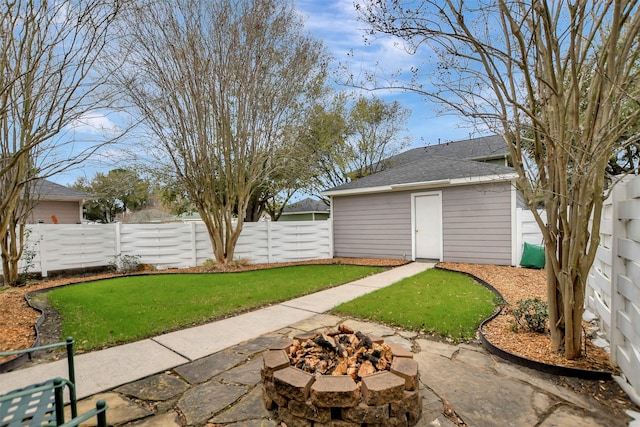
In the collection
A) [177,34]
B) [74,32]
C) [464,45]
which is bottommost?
[464,45]

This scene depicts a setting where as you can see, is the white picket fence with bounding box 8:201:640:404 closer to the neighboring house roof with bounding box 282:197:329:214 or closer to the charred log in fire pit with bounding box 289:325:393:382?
the charred log in fire pit with bounding box 289:325:393:382

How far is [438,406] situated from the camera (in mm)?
2160

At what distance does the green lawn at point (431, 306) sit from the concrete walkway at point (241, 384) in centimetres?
32

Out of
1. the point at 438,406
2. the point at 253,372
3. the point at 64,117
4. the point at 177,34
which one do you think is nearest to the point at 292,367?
the point at 253,372

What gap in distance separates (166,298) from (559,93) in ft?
19.2

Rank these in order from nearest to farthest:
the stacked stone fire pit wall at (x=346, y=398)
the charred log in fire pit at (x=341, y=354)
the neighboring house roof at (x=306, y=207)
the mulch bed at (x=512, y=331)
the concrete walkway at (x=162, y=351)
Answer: the stacked stone fire pit wall at (x=346, y=398) → the charred log in fire pit at (x=341, y=354) → the mulch bed at (x=512, y=331) → the concrete walkway at (x=162, y=351) → the neighboring house roof at (x=306, y=207)

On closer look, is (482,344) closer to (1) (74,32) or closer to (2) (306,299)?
(2) (306,299)

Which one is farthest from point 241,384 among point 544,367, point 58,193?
point 58,193

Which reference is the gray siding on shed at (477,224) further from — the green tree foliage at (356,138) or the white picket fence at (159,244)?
the green tree foliage at (356,138)

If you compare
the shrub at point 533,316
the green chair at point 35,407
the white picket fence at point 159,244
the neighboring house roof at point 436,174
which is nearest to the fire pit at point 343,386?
the green chair at point 35,407

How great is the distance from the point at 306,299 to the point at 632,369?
3854mm

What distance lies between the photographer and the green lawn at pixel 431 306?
3.68 metres

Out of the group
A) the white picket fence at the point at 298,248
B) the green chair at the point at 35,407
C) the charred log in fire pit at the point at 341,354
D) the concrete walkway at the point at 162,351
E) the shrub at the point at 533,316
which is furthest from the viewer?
the shrub at the point at 533,316

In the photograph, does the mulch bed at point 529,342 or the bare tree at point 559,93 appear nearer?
the bare tree at point 559,93
